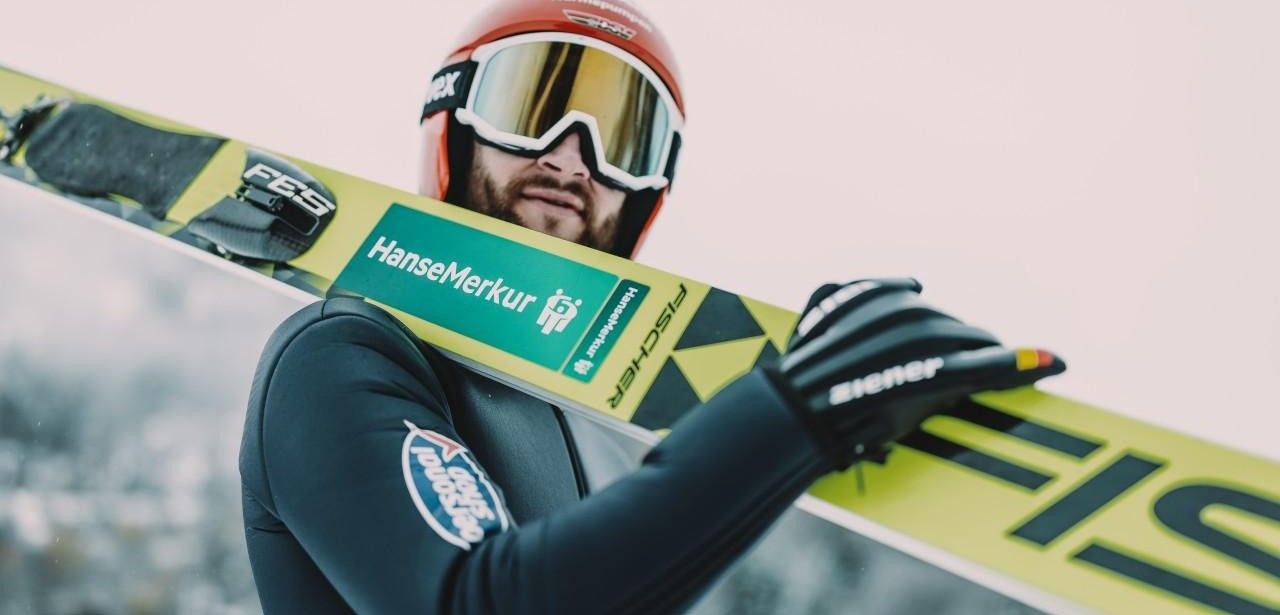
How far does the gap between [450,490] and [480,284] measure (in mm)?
493

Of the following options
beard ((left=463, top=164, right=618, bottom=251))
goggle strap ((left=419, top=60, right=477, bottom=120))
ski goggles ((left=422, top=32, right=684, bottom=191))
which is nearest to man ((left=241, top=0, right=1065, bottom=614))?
beard ((left=463, top=164, right=618, bottom=251))

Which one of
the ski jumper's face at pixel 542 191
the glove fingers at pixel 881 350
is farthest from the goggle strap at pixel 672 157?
the glove fingers at pixel 881 350

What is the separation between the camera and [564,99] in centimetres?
185

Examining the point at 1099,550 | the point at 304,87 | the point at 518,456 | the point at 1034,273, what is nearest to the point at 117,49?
the point at 304,87

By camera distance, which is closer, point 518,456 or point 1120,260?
point 518,456

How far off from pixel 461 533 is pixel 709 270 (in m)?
1.72

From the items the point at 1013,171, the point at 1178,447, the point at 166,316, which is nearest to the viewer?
the point at 1178,447

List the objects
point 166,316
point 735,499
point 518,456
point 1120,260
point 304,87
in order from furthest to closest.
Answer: point 166,316 → point 304,87 → point 1120,260 → point 518,456 → point 735,499

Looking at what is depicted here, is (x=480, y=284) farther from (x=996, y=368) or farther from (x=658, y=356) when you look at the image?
(x=996, y=368)

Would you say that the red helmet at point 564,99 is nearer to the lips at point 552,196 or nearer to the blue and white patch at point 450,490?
the lips at point 552,196

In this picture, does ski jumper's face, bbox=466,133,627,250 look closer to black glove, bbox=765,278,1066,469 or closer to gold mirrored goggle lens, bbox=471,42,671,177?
gold mirrored goggle lens, bbox=471,42,671,177

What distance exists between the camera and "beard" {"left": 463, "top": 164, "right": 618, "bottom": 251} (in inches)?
70.4

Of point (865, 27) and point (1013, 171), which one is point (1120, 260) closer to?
point (1013, 171)

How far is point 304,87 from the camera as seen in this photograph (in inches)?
130
